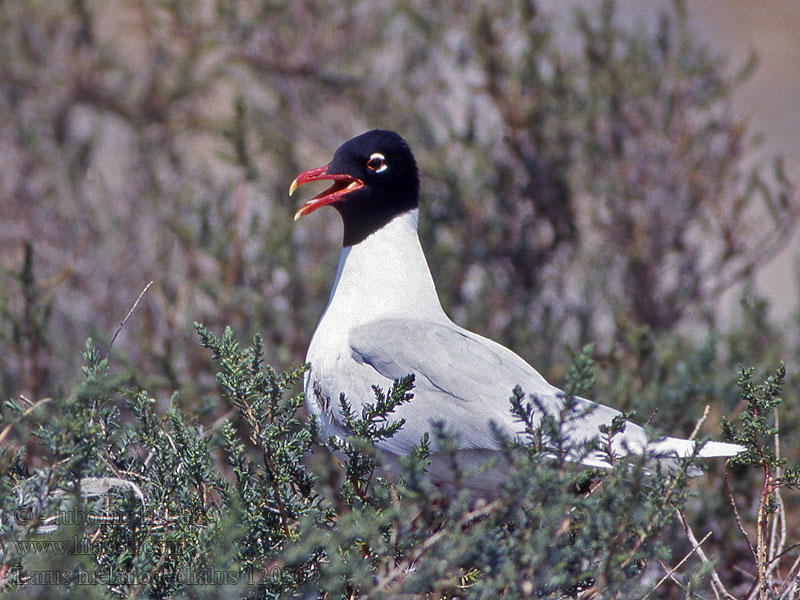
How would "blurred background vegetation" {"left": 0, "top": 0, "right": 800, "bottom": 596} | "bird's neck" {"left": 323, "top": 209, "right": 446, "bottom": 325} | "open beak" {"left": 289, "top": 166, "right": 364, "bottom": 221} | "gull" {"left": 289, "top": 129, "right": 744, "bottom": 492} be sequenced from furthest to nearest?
"blurred background vegetation" {"left": 0, "top": 0, "right": 800, "bottom": 596} → "open beak" {"left": 289, "top": 166, "right": 364, "bottom": 221} → "bird's neck" {"left": 323, "top": 209, "right": 446, "bottom": 325} → "gull" {"left": 289, "top": 129, "right": 744, "bottom": 492}

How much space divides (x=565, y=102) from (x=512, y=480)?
3.35 metres

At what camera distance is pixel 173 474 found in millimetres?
1979

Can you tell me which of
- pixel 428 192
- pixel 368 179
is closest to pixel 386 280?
pixel 368 179

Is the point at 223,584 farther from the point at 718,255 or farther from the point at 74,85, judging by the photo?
the point at 74,85

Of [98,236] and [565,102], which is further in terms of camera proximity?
[98,236]

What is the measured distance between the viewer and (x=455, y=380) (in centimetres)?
228

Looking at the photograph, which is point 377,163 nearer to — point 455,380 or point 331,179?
point 331,179

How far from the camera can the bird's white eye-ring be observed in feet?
9.30

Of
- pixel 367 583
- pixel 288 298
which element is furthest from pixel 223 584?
pixel 288 298

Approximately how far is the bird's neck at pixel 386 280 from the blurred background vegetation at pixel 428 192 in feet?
3.09

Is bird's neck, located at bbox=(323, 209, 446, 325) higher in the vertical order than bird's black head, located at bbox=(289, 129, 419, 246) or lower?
lower

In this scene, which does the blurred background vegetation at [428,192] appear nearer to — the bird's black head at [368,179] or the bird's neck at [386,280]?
the bird's black head at [368,179]

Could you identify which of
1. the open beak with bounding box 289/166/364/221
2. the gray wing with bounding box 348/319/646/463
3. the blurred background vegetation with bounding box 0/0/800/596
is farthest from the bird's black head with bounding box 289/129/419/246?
the blurred background vegetation with bounding box 0/0/800/596

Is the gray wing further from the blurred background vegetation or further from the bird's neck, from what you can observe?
the blurred background vegetation
